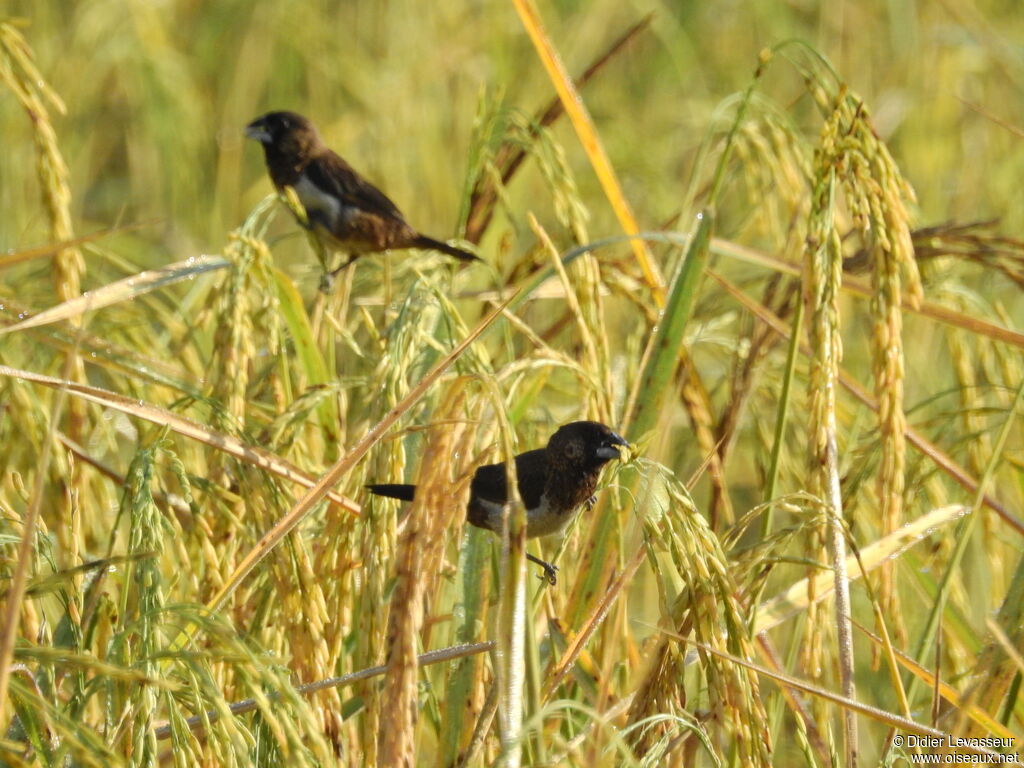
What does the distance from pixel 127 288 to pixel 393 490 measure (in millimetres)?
778

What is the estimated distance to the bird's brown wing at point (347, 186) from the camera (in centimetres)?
441

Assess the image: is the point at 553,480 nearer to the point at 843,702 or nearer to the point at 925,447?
the point at 925,447

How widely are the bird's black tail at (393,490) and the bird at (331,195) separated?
1.19 m

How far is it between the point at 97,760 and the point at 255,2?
6.47 m

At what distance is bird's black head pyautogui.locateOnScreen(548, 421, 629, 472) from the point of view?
8.54ft

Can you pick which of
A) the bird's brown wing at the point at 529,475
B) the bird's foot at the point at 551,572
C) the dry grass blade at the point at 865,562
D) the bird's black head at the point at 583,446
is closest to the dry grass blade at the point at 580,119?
the bird's black head at the point at 583,446

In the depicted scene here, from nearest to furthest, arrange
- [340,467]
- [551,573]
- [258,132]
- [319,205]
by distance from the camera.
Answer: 1. [340,467]
2. [551,573]
3. [319,205]
4. [258,132]

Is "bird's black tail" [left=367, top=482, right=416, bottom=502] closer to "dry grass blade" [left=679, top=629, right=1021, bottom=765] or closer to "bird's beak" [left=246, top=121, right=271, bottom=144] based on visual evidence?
"dry grass blade" [left=679, top=629, right=1021, bottom=765]

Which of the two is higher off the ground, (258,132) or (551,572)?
(258,132)

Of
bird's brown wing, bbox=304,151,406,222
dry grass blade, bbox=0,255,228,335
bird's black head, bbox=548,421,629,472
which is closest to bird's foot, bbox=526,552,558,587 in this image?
bird's black head, bbox=548,421,629,472

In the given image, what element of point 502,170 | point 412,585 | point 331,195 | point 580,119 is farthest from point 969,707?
point 331,195

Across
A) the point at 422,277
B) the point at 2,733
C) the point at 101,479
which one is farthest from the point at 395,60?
the point at 2,733

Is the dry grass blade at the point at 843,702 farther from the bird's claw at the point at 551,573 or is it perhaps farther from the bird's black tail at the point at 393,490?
the bird's claw at the point at 551,573

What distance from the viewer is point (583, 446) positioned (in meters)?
2.84
